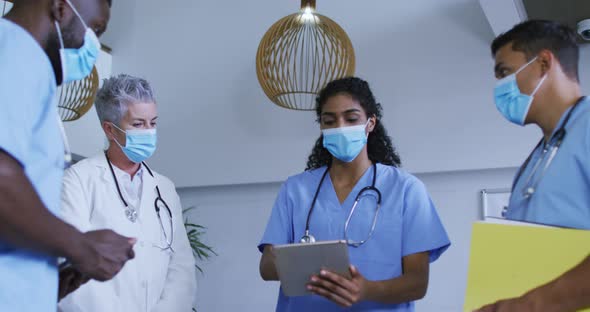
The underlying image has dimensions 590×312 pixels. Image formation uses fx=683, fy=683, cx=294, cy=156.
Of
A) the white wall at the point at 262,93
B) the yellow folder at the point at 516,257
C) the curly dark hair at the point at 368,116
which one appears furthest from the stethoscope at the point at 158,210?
the white wall at the point at 262,93

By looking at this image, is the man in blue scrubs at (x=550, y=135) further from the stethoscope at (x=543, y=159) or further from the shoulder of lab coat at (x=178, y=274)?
the shoulder of lab coat at (x=178, y=274)

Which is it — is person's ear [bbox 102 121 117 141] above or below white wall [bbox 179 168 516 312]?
above

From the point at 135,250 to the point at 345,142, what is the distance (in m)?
0.92

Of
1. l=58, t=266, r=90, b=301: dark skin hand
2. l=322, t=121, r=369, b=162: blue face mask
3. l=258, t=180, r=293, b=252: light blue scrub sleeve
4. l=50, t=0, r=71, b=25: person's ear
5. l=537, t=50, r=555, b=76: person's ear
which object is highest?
l=50, t=0, r=71, b=25: person's ear

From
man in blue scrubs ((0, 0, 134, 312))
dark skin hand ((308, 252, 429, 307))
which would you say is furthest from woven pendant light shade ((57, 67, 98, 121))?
man in blue scrubs ((0, 0, 134, 312))

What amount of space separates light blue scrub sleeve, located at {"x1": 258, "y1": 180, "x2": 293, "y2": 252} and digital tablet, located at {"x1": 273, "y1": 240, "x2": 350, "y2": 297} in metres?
0.29

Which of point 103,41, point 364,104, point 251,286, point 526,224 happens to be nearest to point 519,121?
point 526,224

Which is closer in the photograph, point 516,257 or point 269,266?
point 516,257

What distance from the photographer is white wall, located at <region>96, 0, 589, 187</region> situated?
13.9 ft

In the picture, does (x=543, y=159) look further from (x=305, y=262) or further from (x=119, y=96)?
(x=119, y=96)

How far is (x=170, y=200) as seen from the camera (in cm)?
300

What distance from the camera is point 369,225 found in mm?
2504

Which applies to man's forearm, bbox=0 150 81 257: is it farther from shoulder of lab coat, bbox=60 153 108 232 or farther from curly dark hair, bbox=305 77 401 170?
curly dark hair, bbox=305 77 401 170

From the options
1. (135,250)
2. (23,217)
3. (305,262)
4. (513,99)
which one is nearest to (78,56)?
(23,217)
